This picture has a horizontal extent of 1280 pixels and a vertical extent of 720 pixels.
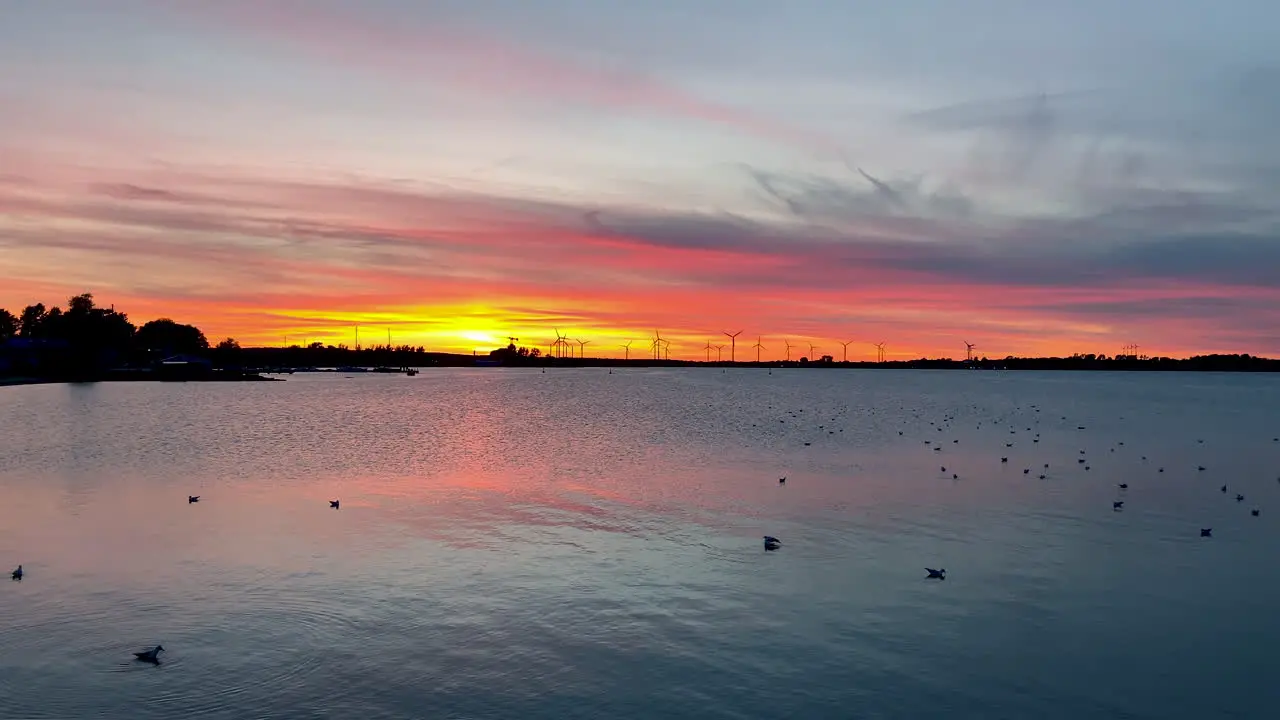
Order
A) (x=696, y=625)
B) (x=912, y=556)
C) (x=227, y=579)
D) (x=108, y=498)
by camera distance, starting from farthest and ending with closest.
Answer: (x=108, y=498), (x=912, y=556), (x=227, y=579), (x=696, y=625)

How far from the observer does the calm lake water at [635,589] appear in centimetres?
1652

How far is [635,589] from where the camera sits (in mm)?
22953

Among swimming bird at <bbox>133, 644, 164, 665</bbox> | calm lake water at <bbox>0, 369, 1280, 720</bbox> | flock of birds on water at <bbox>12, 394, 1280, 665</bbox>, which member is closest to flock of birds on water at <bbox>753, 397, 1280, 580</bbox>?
flock of birds on water at <bbox>12, 394, 1280, 665</bbox>

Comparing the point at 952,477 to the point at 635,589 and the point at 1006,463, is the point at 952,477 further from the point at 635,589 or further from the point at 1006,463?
the point at 635,589

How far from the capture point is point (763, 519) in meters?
33.0

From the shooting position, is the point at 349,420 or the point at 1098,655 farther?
the point at 349,420

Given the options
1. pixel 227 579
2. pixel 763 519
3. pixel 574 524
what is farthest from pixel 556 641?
pixel 763 519

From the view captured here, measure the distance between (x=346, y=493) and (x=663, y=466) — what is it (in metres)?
17.9

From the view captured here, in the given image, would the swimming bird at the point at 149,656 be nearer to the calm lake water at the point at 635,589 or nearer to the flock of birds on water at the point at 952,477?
the flock of birds on water at the point at 952,477

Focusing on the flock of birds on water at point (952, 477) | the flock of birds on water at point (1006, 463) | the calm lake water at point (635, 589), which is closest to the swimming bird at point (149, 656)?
the flock of birds on water at point (952, 477)

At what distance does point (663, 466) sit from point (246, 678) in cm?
3362

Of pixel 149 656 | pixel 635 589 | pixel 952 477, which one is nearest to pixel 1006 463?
pixel 952 477

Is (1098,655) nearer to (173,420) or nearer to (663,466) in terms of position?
(663,466)

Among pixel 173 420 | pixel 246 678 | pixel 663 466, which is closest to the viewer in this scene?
pixel 246 678
